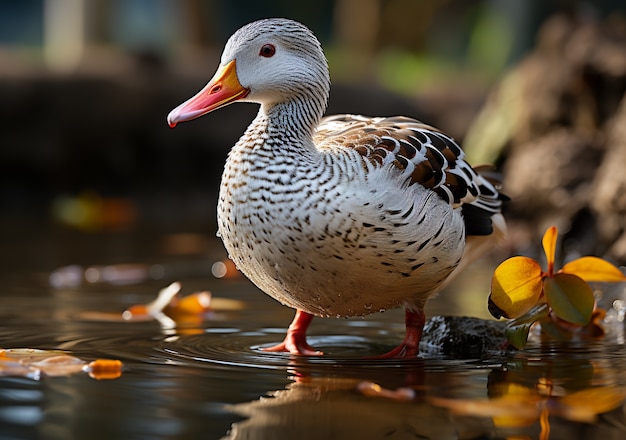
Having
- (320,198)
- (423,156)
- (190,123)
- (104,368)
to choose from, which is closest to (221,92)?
(320,198)

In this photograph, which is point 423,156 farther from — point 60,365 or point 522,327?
point 60,365

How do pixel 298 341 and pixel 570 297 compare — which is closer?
pixel 570 297

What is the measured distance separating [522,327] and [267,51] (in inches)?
65.7

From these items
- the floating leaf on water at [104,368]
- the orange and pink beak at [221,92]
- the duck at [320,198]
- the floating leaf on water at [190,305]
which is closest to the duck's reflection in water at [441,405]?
the duck at [320,198]

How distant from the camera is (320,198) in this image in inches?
180

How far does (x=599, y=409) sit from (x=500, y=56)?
20283 millimetres

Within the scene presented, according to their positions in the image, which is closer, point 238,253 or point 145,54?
point 238,253

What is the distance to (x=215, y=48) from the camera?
19047 millimetres

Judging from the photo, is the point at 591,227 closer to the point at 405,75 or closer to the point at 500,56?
the point at 405,75

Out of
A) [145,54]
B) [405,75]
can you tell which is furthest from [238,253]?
[405,75]

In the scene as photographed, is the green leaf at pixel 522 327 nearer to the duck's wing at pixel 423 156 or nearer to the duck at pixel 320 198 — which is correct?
the duck at pixel 320 198

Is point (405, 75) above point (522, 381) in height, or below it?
above

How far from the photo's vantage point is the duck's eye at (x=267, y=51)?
16.3 ft

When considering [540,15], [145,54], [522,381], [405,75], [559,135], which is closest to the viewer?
[522,381]
